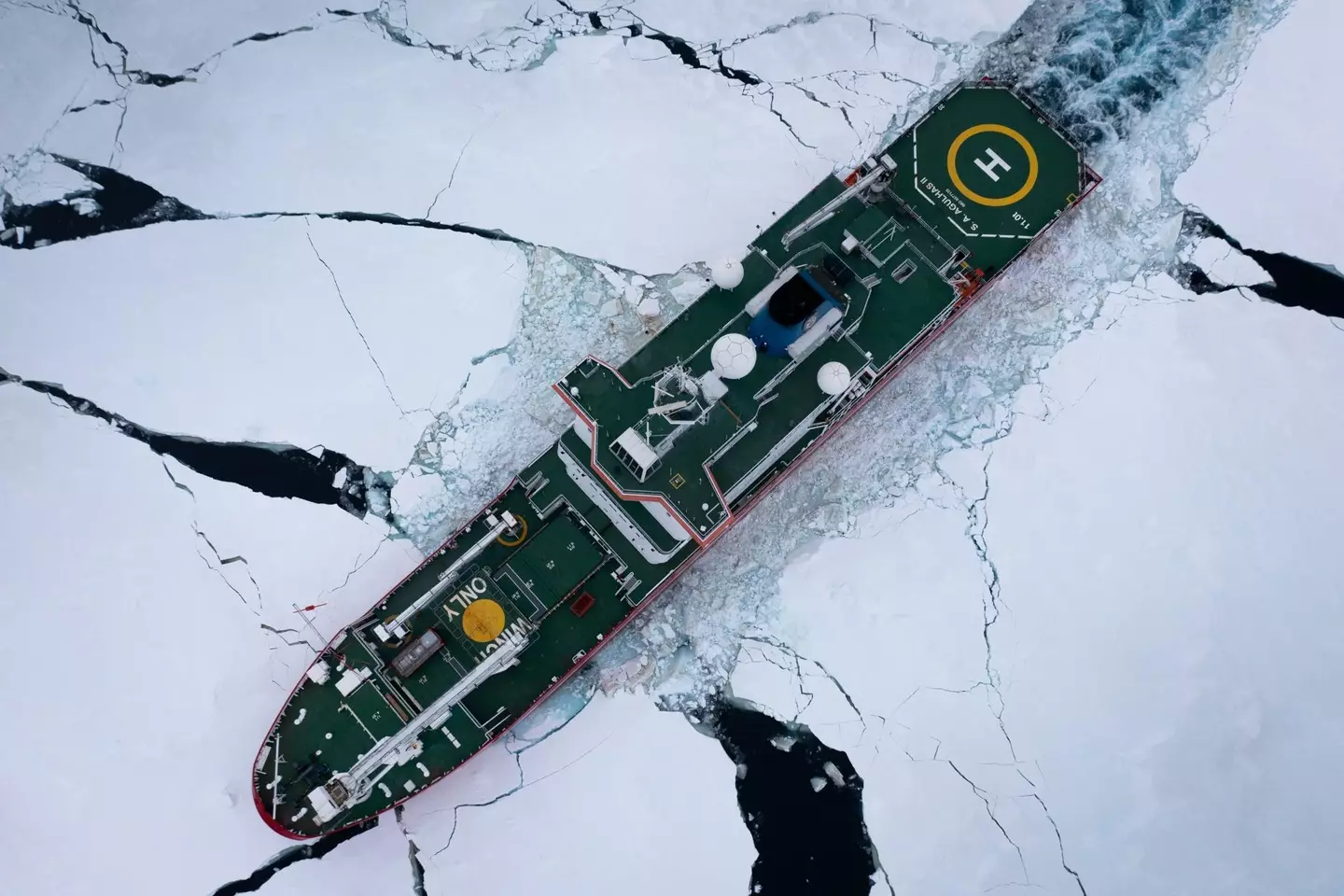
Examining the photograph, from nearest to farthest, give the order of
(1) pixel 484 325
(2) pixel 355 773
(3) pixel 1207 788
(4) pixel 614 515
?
(2) pixel 355 773
(4) pixel 614 515
(3) pixel 1207 788
(1) pixel 484 325

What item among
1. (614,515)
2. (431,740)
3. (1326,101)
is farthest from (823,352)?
(1326,101)

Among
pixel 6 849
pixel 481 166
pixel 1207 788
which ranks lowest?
pixel 1207 788

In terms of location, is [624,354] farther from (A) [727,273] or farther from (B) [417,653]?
(B) [417,653]

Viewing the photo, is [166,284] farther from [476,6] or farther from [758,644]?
[758,644]

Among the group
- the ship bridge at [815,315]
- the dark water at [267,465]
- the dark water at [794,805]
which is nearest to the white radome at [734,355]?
the ship bridge at [815,315]

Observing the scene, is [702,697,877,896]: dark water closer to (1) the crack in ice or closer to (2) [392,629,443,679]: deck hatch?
(2) [392,629,443,679]: deck hatch

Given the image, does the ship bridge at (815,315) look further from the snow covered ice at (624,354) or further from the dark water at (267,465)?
the dark water at (267,465)
